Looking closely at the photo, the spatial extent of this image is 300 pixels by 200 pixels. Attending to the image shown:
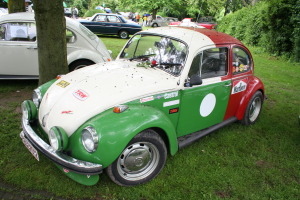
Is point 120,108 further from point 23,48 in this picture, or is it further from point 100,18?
point 100,18

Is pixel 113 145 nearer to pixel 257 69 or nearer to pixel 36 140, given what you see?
pixel 36 140

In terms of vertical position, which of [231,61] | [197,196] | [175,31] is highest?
[175,31]

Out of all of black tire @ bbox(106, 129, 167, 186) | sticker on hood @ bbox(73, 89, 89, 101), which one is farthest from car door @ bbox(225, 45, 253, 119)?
sticker on hood @ bbox(73, 89, 89, 101)

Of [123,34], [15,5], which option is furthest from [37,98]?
[123,34]

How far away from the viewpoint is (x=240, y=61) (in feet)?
13.4

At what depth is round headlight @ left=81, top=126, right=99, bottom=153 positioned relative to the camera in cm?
234

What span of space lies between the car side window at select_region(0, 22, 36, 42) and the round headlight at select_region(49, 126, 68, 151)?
394 cm

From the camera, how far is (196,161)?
3.42m

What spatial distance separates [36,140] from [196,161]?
2118mm

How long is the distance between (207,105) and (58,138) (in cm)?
210

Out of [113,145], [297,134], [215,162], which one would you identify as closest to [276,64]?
[297,134]

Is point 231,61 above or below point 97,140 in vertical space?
above

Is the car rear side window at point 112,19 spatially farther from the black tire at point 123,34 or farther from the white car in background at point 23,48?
the white car in background at point 23,48

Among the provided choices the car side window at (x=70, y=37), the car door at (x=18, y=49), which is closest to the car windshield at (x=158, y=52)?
the car side window at (x=70, y=37)
